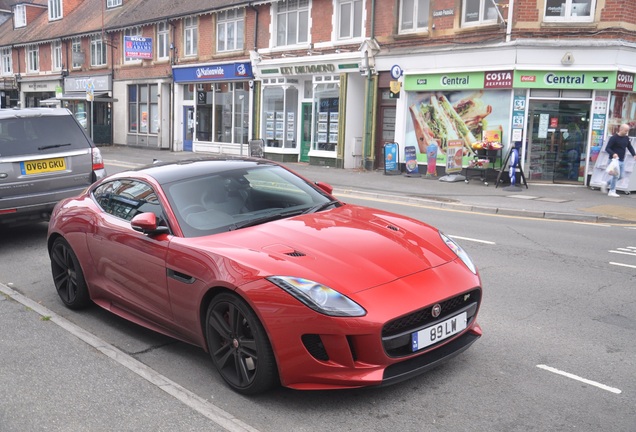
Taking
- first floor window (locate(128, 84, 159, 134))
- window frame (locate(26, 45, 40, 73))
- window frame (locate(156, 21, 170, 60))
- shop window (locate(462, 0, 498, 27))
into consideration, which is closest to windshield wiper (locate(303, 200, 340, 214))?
shop window (locate(462, 0, 498, 27))

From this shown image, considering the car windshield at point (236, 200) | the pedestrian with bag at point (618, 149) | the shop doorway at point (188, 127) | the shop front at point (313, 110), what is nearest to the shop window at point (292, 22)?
the shop front at point (313, 110)

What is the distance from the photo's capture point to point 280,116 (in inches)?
990

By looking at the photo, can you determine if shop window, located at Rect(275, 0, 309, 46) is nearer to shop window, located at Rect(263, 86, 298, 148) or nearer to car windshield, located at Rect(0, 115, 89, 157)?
shop window, located at Rect(263, 86, 298, 148)

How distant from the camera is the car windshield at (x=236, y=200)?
4621mm

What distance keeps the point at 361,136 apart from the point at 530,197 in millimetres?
8460

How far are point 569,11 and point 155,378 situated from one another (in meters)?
16.6

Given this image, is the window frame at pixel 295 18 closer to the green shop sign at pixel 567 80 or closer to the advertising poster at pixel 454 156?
the advertising poster at pixel 454 156

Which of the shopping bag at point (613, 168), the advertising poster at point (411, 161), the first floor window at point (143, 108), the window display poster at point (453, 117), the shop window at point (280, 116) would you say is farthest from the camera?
the first floor window at point (143, 108)

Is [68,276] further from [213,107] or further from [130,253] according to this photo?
[213,107]

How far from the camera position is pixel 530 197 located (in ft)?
48.8

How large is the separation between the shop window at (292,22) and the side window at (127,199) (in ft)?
61.8

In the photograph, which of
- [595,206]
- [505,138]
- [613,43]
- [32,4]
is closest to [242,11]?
[505,138]

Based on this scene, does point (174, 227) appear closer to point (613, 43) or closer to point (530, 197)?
point (530, 197)

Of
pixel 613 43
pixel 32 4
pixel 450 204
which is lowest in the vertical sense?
pixel 450 204
